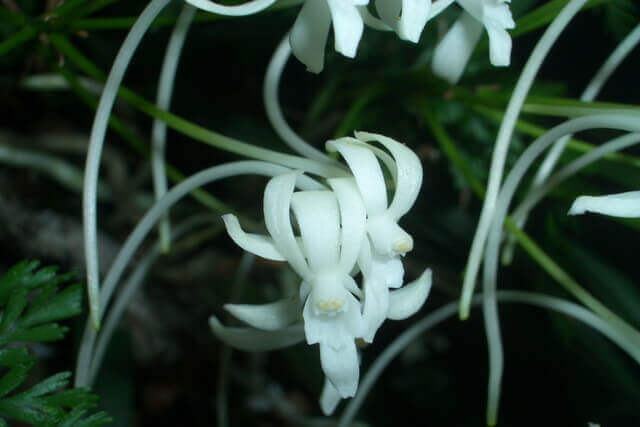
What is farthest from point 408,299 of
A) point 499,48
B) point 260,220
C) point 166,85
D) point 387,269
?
point 260,220

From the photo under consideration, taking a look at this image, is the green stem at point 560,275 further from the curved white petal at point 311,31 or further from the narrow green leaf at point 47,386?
the narrow green leaf at point 47,386

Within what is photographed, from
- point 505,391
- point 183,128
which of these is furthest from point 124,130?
point 505,391

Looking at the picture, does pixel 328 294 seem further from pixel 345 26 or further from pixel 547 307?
pixel 547 307

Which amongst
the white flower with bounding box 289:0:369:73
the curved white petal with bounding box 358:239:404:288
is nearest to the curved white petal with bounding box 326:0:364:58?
the white flower with bounding box 289:0:369:73

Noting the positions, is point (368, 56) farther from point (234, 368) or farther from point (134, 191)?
point (234, 368)

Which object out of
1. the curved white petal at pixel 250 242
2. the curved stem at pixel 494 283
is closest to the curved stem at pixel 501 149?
the curved stem at pixel 494 283

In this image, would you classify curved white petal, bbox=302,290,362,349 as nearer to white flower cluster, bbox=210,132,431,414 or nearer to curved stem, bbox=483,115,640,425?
white flower cluster, bbox=210,132,431,414
